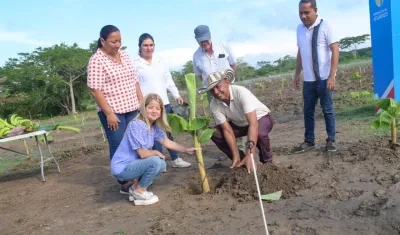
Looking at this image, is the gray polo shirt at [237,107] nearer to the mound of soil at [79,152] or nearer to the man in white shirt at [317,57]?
the man in white shirt at [317,57]

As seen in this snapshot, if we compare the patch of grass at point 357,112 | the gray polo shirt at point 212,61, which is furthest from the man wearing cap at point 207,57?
the patch of grass at point 357,112

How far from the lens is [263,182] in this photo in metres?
3.76

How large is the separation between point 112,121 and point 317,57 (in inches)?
96.3

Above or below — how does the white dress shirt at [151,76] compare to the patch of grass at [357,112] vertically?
above

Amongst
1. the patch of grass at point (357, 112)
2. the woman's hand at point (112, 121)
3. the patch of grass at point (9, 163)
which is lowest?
the patch of grass at point (9, 163)

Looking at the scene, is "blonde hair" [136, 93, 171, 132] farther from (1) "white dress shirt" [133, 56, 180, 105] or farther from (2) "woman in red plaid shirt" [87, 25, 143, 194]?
(1) "white dress shirt" [133, 56, 180, 105]

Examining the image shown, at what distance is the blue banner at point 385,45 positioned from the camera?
20.2ft

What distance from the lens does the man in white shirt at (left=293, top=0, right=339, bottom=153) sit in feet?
14.9

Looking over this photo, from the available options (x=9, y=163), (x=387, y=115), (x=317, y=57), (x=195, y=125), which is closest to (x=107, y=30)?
(x=195, y=125)

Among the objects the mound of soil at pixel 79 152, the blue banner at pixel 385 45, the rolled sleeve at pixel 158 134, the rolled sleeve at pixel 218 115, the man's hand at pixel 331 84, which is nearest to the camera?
the rolled sleeve at pixel 158 134

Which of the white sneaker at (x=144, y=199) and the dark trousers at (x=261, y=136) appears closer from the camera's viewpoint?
the white sneaker at (x=144, y=199)

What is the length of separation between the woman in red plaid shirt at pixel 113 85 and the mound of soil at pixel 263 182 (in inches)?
42.1

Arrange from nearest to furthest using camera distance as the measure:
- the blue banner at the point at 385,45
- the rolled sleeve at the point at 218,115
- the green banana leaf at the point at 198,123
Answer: the green banana leaf at the point at 198,123
the rolled sleeve at the point at 218,115
the blue banner at the point at 385,45

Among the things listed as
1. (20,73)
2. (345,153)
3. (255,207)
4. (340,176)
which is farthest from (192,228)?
(20,73)
